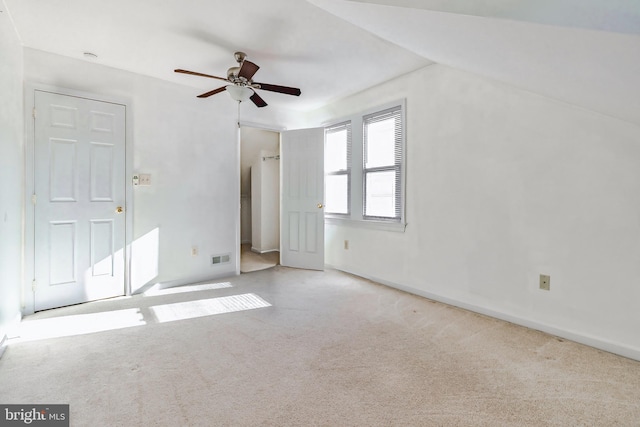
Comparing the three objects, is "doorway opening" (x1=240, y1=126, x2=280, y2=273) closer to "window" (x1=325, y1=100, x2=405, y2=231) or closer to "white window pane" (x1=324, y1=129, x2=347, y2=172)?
"white window pane" (x1=324, y1=129, x2=347, y2=172)

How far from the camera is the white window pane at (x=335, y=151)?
442 centimetres

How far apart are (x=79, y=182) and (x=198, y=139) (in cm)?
136

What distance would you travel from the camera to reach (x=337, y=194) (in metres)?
4.55

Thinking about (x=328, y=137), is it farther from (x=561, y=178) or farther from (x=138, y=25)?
(x=561, y=178)

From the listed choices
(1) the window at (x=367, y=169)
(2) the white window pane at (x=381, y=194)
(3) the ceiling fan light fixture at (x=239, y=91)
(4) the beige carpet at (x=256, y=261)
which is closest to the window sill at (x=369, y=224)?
(1) the window at (x=367, y=169)

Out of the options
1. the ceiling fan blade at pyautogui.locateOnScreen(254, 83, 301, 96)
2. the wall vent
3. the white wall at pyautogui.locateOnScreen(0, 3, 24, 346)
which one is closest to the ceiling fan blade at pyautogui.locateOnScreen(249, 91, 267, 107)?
the ceiling fan blade at pyautogui.locateOnScreen(254, 83, 301, 96)

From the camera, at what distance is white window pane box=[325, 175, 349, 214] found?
14.5 ft

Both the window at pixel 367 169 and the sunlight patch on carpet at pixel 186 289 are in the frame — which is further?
the window at pixel 367 169

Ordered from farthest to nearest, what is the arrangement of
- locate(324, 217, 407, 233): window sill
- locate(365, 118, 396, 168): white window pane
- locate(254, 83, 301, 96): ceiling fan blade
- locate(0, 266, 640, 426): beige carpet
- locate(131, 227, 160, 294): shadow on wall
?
locate(365, 118, 396, 168): white window pane
locate(324, 217, 407, 233): window sill
locate(131, 227, 160, 294): shadow on wall
locate(254, 83, 301, 96): ceiling fan blade
locate(0, 266, 640, 426): beige carpet

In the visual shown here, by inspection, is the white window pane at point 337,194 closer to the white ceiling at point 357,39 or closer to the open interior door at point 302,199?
the open interior door at point 302,199

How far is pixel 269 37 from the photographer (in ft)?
8.57

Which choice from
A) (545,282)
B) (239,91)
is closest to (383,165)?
(239,91)

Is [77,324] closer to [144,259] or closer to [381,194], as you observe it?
[144,259]

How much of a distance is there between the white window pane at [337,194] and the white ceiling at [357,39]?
1219 millimetres
